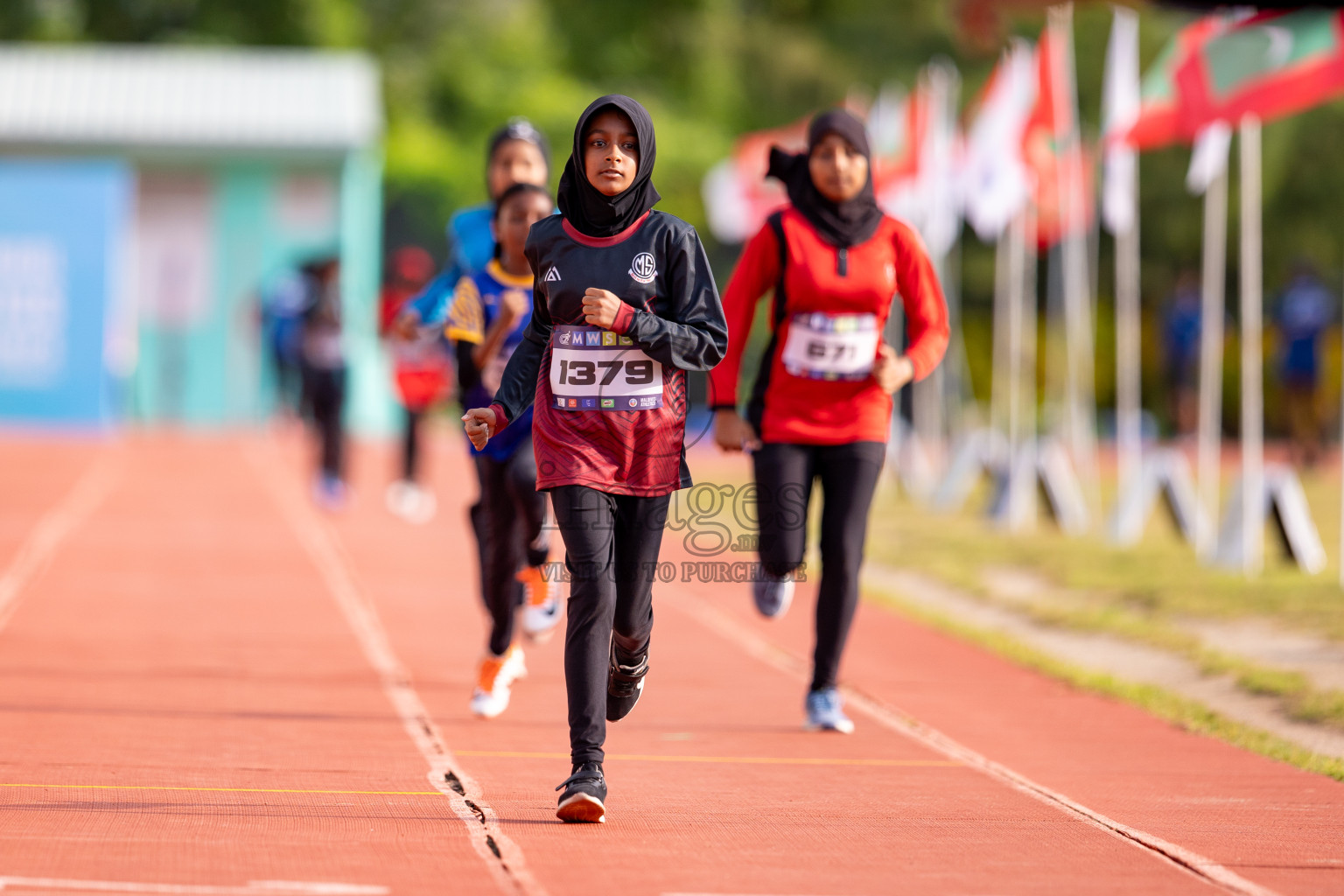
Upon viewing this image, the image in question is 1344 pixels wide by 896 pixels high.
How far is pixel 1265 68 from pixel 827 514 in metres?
7.07

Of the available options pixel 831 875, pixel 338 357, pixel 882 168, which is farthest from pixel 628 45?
pixel 831 875

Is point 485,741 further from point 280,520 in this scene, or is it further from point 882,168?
point 882,168

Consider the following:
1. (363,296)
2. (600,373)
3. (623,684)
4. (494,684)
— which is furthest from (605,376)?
(363,296)

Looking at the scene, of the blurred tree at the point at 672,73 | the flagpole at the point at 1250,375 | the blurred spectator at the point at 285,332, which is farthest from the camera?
the blurred tree at the point at 672,73

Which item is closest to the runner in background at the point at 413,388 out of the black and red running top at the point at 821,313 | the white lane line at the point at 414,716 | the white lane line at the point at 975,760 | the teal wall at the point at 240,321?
the white lane line at the point at 414,716

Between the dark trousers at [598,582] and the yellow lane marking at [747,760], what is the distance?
1021mm

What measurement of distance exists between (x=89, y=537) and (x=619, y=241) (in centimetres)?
947

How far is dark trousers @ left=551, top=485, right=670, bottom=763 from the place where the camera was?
5.66 m

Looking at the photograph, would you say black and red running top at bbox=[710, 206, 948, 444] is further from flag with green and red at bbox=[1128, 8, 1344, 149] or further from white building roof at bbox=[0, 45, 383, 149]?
white building roof at bbox=[0, 45, 383, 149]

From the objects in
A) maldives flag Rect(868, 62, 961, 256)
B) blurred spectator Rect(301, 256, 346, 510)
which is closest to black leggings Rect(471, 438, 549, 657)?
blurred spectator Rect(301, 256, 346, 510)

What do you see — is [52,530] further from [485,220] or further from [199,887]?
[199,887]

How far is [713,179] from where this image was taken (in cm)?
3244

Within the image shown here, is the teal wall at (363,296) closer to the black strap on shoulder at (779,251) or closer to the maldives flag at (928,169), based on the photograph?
the maldives flag at (928,169)

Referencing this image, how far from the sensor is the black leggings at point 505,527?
764cm
